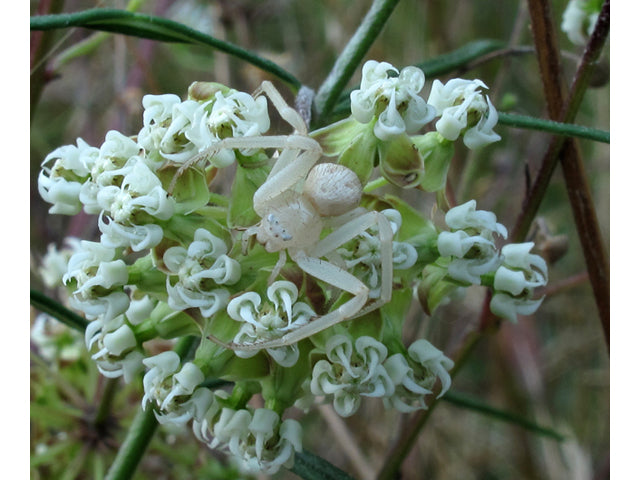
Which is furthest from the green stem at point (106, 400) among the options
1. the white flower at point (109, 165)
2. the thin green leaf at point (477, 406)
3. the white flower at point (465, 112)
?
the white flower at point (465, 112)

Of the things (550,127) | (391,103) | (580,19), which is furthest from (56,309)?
(580,19)

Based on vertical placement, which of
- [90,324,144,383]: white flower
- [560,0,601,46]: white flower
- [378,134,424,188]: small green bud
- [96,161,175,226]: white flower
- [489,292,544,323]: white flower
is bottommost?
[90,324,144,383]: white flower

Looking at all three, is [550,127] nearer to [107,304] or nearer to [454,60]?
[454,60]

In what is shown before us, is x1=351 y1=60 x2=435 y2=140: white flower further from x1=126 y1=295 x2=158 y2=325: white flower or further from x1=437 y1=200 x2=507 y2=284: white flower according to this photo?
x1=126 y1=295 x2=158 y2=325: white flower

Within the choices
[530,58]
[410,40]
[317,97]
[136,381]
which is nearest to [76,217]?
[136,381]

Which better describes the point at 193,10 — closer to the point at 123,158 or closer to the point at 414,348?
the point at 123,158

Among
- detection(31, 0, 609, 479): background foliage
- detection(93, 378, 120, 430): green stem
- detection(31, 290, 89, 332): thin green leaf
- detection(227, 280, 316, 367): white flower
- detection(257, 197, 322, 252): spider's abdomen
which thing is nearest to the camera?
detection(227, 280, 316, 367): white flower

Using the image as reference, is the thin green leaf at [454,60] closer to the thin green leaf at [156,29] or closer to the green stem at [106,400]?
the thin green leaf at [156,29]

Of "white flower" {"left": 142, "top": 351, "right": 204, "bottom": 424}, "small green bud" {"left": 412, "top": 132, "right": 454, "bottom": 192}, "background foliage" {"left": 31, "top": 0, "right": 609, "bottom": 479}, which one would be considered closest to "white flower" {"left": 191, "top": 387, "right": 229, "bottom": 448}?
"white flower" {"left": 142, "top": 351, "right": 204, "bottom": 424}
